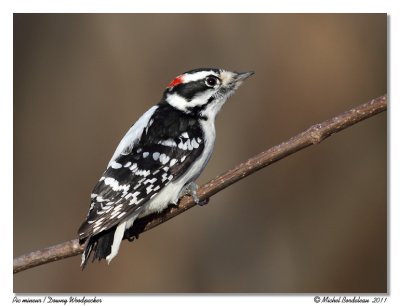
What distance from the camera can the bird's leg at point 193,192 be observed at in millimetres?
3622

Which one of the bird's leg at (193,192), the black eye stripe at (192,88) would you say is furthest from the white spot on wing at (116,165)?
the black eye stripe at (192,88)

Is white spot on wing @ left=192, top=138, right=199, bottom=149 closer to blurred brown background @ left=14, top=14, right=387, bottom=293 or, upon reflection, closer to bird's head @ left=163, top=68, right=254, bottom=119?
bird's head @ left=163, top=68, right=254, bottom=119

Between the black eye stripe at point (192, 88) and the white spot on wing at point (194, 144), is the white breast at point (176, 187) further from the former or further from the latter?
the black eye stripe at point (192, 88)

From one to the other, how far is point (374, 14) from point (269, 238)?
1.96m

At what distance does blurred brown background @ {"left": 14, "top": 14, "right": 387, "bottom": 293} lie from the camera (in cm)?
471

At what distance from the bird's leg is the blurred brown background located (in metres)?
1.02

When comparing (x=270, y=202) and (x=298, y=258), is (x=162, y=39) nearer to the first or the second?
(x=270, y=202)

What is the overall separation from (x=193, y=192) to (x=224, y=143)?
1.74 metres

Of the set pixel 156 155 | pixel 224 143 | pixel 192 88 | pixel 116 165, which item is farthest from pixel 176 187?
pixel 224 143

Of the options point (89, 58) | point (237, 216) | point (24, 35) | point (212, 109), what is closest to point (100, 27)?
point (89, 58)

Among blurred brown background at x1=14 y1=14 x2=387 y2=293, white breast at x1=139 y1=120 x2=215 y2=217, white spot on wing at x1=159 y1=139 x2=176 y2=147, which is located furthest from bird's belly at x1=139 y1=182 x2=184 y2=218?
blurred brown background at x1=14 y1=14 x2=387 y2=293

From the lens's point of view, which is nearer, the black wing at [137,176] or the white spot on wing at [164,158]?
the black wing at [137,176]

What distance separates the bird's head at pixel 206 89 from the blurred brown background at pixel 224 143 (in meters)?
0.91

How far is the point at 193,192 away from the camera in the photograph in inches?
145
